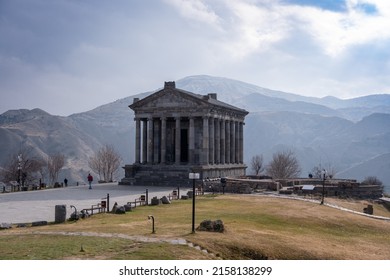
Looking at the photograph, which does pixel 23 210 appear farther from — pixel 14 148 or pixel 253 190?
pixel 14 148

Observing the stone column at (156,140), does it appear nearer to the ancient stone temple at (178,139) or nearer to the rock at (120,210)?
the ancient stone temple at (178,139)

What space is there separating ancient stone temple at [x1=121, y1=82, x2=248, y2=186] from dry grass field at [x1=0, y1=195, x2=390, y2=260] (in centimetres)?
2459

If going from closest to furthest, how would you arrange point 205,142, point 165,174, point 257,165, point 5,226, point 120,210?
point 5,226, point 120,210, point 165,174, point 205,142, point 257,165

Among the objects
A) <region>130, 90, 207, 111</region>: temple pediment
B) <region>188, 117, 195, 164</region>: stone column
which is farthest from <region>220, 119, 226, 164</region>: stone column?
<region>130, 90, 207, 111</region>: temple pediment

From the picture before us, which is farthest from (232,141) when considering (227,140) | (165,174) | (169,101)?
(165,174)

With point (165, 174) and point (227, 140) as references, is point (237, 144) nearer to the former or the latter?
point (227, 140)

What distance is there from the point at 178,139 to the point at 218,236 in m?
42.1

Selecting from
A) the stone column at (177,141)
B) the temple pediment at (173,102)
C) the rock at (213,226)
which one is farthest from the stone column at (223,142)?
the rock at (213,226)

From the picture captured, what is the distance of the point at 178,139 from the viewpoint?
63.5m

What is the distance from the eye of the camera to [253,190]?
50906 mm

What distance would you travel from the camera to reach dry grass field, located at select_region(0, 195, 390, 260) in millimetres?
18141

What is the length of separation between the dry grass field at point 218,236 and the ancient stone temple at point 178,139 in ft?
80.7

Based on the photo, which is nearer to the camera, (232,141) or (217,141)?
(217,141)
